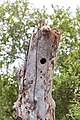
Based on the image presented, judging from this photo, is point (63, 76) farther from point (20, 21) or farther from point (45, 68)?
point (45, 68)

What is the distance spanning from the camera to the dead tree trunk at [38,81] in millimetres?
3543

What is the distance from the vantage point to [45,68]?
11.8 ft

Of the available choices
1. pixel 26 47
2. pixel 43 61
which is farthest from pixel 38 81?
pixel 26 47

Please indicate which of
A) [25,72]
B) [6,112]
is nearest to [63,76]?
Result: [6,112]

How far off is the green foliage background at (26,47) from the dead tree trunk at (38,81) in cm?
569

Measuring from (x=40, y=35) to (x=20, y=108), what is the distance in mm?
642

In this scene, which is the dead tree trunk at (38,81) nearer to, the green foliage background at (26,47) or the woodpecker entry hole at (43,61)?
the woodpecker entry hole at (43,61)

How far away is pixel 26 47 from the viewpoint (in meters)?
11.0

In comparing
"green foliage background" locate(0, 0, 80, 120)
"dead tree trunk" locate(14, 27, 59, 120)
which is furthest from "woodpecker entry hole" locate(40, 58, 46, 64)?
"green foliage background" locate(0, 0, 80, 120)

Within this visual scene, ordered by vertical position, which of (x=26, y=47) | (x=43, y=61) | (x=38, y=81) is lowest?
(x=38, y=81)

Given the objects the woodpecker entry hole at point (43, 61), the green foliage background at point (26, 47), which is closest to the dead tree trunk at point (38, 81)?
the woodpecker entry hole at point (43, 61)

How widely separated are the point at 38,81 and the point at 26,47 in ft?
24.3

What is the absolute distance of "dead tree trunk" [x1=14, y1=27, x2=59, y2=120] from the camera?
3.54 metres

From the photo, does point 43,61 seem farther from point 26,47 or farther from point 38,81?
point 26,47
